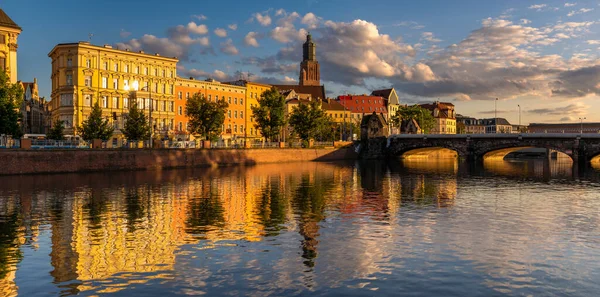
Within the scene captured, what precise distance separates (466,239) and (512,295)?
8.37 metres

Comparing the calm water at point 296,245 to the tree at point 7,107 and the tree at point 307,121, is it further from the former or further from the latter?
the tree at point 307,121

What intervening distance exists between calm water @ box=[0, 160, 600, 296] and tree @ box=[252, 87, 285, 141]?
242 ft

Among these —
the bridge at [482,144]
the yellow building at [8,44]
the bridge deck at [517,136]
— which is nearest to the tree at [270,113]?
the bridge at [482,144]

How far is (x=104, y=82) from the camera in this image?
337 ft

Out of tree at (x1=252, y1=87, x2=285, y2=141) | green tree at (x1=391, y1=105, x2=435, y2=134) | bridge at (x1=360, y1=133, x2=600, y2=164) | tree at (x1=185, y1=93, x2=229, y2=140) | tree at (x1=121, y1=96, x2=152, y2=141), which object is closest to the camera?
tree at (x1=121, y1=96, x2=152, y2=141)

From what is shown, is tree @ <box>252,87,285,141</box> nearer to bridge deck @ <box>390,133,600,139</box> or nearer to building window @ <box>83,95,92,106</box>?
bridge deck @ <box>390,133,600,139</box>

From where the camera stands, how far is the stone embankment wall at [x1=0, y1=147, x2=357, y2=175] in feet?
206

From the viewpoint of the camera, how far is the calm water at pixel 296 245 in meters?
17.1

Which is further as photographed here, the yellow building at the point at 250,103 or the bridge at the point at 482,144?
the yellow building at the point at 250,103

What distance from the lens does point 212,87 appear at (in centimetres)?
13162

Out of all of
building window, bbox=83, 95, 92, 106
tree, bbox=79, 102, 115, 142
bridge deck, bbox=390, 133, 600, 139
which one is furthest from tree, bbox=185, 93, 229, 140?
bridge deck, bbox=390, 133, 600, 139

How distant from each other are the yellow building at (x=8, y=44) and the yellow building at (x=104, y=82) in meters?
11.4

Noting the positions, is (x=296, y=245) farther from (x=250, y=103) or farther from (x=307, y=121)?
(x=250, y=103)

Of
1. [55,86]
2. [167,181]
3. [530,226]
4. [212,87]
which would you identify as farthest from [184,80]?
[530,226]
